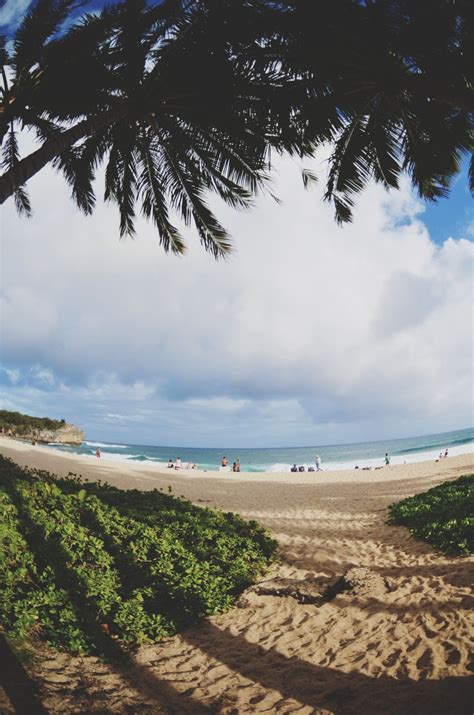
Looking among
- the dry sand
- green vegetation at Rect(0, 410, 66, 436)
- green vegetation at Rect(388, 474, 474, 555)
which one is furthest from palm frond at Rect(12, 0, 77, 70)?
green vegetation at Rect(0, 410, 66, 436)

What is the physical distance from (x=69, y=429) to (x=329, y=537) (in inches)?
2915

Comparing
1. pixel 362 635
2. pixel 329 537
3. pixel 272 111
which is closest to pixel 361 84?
pixel 272 111

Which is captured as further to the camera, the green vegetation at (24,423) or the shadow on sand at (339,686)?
the green vegetation at (24,423)

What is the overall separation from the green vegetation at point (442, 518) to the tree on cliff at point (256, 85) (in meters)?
6.15

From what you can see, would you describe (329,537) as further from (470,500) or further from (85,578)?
(85,578)

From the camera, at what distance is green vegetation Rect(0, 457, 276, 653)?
3820 mm

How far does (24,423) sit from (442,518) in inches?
2822

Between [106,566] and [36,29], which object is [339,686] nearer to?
[106,566]

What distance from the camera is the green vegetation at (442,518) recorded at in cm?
619

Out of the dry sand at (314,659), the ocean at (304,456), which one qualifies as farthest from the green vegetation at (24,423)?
the dry sand at (314,659)

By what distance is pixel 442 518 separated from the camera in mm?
7551

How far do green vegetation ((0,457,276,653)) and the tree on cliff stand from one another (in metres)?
4.99

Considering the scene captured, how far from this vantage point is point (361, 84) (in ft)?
17.8

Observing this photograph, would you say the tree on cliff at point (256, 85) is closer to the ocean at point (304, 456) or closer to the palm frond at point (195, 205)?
the palm frond at point (195, 205)
